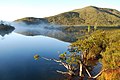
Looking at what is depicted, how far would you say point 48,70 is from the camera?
273ft

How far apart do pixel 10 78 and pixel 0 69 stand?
13254 mm

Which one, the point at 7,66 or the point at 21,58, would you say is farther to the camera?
the point at 21,58

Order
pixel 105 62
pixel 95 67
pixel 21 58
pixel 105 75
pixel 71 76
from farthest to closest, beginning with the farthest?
pixel 21 58 → pixel 95 67 → pixel 71 76 → pixel 105 62 → pixel 105 75

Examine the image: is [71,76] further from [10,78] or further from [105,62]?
[10,78]

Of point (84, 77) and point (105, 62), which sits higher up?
point (105, 62)

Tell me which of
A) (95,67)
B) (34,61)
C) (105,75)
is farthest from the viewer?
(34,61)

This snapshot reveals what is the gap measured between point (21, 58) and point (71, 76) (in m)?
43.6

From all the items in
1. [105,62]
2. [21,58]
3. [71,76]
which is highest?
[105,62]

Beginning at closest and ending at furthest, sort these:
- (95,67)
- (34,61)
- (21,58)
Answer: (95,67), (34,61), (21,58)

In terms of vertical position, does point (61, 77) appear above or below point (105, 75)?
below

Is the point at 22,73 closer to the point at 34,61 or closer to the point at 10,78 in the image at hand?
the point at 10,78

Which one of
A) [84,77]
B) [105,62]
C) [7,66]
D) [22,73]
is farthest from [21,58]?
[105,62]

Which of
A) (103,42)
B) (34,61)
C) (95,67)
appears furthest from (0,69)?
(103,42)

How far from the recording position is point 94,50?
94000 millimetres
